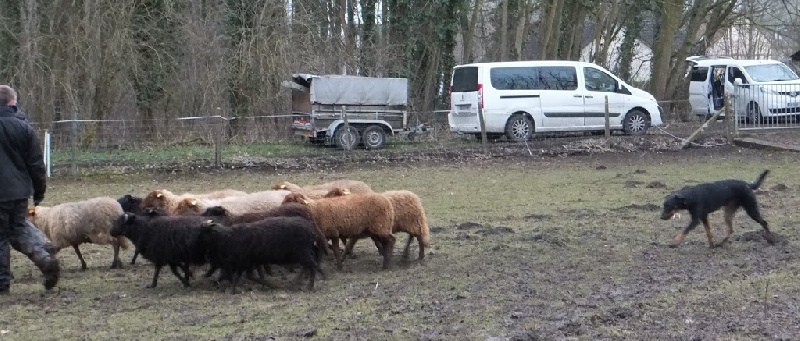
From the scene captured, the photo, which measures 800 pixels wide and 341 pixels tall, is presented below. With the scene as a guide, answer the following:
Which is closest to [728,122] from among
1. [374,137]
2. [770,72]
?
[770,72]

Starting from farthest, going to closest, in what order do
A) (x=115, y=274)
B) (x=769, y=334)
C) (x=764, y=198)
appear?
(x=764, y=198)
(x=115, y=274)
(x=769, y=334)

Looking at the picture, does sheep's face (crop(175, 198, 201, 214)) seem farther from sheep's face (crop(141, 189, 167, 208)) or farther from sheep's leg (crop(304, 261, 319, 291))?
sheep's leg (crop(304, 261, 319, 291))

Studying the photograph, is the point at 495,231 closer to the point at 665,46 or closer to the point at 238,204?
the point at 238,204

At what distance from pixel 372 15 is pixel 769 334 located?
2726 cm

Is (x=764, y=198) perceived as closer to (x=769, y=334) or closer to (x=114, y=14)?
(x=769, y=334)

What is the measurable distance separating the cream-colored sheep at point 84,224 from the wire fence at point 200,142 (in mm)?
8806

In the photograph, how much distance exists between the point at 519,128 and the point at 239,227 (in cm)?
1465

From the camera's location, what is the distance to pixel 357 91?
24.6 meters

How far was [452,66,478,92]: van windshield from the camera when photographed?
2312 cm

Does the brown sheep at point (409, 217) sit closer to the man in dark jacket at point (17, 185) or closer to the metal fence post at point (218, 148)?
the man in dark jacket at point (17, 185)

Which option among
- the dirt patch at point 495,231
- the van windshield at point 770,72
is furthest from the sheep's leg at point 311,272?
the van windshield at point 770,72

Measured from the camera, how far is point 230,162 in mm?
20109

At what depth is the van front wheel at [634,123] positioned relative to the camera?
78.1ft

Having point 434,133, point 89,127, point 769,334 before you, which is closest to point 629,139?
point 434,133
